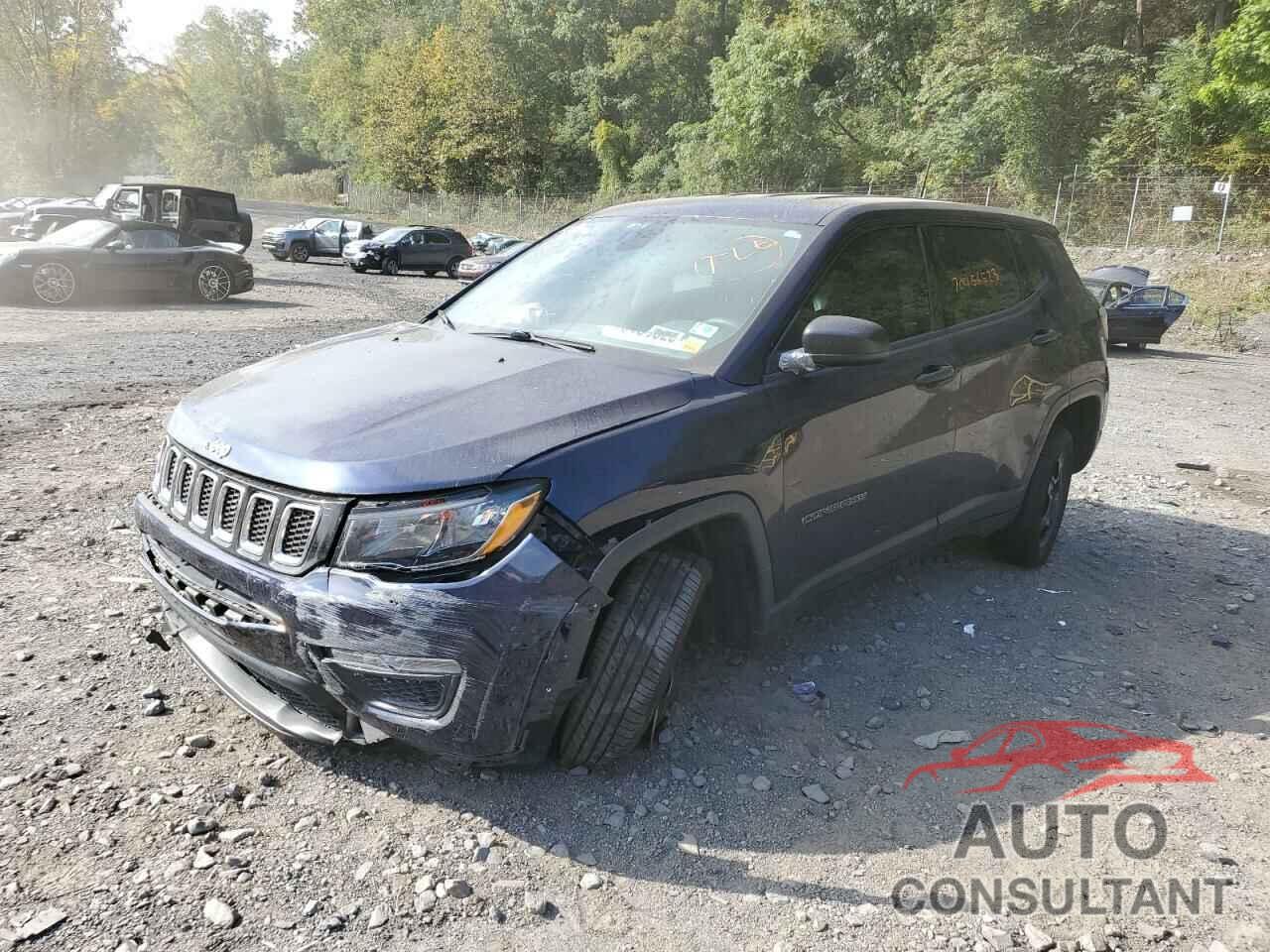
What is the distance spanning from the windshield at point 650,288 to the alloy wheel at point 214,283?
13720mm

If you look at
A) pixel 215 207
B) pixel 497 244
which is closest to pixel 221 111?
pixel 497 244

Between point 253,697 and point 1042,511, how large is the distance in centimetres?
396

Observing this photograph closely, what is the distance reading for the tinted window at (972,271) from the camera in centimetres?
412

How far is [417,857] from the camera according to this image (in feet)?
8.48

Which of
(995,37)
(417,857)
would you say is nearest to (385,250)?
(995,37)

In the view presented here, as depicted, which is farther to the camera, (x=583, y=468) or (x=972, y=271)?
(x=972, y=271)

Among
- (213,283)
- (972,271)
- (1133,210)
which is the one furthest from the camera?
(1133,210)

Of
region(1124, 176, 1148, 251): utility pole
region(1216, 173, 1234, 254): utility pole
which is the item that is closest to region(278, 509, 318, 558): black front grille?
region(1216, 173, 1234, 254): utility pole

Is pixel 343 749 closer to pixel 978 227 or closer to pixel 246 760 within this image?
pixel 246 760

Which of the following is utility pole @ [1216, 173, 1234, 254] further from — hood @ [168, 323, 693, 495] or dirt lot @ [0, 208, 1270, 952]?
hood @ [168, 323, 693, 495]

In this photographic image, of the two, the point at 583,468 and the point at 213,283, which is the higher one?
the point at 583,468

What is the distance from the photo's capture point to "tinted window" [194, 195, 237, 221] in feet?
67.4

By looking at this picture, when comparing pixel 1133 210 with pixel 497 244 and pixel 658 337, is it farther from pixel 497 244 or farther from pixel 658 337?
pixel 658 337

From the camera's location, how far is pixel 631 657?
2742 mm
